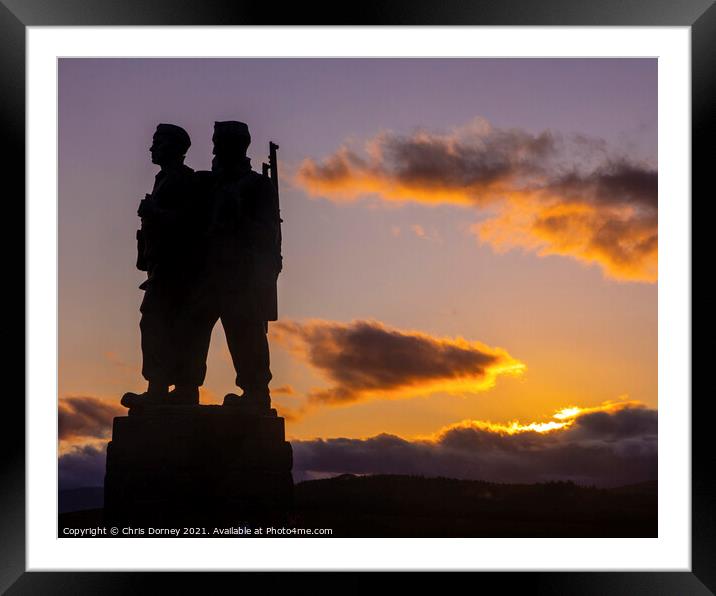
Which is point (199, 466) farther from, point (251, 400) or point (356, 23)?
point (356, 23)

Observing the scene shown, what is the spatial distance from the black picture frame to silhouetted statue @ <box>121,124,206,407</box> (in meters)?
2.35

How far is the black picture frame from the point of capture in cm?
1025

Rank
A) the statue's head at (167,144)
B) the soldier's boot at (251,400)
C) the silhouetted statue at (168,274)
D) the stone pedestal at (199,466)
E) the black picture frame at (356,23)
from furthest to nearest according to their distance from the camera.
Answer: the statue's head at (167,144) < the silhouetted statue at (168,274) < the soldier's boot at (251,400) < the stone pedestal at (199,466) < the black picture frame at (356,23)

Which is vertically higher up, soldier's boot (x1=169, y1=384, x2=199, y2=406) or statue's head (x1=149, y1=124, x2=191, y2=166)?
statue's head (x1=149, y1=124, x2=191, y2=166)

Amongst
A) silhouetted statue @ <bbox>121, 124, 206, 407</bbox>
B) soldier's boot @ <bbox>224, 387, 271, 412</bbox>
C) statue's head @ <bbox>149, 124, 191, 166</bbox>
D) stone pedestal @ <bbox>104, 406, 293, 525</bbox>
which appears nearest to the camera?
stone pedestal @ <bbox>104, 406, 293, 525</bbox>

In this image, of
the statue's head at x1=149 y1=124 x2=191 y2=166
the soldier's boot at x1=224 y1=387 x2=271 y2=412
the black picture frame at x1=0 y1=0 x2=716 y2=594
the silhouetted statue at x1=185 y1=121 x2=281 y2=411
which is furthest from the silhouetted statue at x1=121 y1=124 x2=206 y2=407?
the black picture frame at x1=0 y1=0 x2=716 y2=594

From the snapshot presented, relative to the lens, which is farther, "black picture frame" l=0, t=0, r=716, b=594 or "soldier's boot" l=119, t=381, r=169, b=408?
"soldier's boot" l=119, t=381, r=169, b=408

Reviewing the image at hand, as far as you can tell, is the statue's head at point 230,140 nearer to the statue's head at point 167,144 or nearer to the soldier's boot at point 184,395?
the statue's head at point 167,144

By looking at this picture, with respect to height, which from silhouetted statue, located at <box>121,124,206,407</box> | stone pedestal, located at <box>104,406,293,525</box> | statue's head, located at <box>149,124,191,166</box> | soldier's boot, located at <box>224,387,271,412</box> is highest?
statue's head, located at <box>149,124,191,166</box>

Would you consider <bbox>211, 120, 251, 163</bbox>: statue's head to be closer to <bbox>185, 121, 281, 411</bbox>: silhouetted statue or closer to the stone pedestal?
<bbox>185, 121, 281, 411</bbox>: silhouetted statue

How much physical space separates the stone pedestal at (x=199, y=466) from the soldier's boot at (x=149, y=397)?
0.09 m

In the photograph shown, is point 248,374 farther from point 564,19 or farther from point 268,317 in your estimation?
point 564,19

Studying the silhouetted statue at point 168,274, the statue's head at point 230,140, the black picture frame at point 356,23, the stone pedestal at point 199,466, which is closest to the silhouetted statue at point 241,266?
the statue's head at point 230,140

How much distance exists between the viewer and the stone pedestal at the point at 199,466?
12.4m
